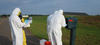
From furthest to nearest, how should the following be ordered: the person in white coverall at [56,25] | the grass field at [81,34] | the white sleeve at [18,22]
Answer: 1. the grass field at [81,34]
2. the white sleeve at [18,22]
3. the person in white coverall at [56,25]

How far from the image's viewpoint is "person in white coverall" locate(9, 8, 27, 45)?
17.7 feet

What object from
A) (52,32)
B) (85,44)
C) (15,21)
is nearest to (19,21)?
(15,21)

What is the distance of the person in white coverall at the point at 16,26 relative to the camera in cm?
541

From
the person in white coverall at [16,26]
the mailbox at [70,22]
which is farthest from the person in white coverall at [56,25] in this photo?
the person in white coverall at [16,26]

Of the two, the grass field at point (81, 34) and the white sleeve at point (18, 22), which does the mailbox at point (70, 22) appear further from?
the grass field at point (81, 34)

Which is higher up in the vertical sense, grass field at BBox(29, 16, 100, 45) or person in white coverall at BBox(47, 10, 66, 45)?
person in white coverall at BBox(47, 10, 66, 45)

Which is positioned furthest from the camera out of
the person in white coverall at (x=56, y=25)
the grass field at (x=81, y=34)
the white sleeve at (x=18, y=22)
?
the grass field at (x=81, y=34)

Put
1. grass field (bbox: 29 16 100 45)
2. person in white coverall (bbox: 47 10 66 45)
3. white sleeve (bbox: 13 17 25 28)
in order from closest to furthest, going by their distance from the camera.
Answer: person in white coverall (bbox: 47 10 66 45)
white sleeve (bbox: 13 17 25 28)
grass field (bbox: 29 16 100 45)

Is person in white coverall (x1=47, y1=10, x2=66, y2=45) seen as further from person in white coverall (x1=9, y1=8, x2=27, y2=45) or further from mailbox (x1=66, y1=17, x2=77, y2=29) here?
person in white coverall (x1=9, y1=8, x2=27, y2=45)

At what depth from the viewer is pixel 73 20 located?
5.51 metres

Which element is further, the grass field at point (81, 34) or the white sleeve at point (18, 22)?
the grass field at point (81, 34)

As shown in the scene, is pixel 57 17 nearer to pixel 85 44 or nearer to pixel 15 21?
pixel 15 21

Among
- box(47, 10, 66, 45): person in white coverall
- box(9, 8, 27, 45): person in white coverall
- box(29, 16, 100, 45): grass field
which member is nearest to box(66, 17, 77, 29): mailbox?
box(47, 10, 66, 45): person in white coverall

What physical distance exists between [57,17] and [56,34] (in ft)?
1.86
